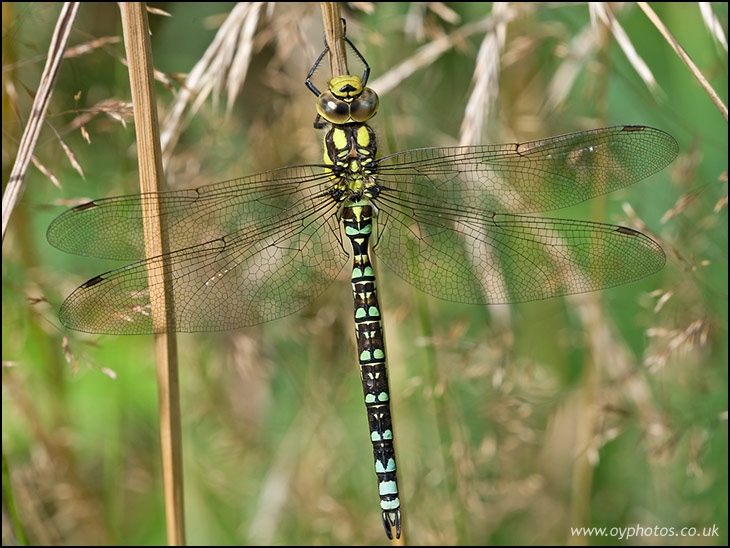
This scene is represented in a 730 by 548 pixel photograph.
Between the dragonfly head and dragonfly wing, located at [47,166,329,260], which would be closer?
dragonfly wing, located at [47,166,329,260]

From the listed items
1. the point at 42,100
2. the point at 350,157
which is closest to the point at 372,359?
the point at 350,157

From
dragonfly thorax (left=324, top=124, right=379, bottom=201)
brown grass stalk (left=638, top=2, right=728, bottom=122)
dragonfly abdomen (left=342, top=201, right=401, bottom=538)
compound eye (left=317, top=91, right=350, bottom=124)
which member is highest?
compound eye (left=317, top=91, right=350, bottom=124)

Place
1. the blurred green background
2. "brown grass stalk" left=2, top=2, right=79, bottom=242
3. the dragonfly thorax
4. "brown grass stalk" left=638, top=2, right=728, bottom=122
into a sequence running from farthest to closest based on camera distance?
the blurred green background
the dragonfly thorax
"brown grass stalk" left=638, top=2, right=728, bottom=122
"brown grass stalk" left=2, top=2, right=79, bottom=242

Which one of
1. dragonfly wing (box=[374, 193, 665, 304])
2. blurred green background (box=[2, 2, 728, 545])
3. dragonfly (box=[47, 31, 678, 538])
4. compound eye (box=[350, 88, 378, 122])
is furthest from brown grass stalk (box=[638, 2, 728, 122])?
blurred green background (box=[2, 2, 728, 545])

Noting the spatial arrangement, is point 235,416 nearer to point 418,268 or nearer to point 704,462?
point 418,268

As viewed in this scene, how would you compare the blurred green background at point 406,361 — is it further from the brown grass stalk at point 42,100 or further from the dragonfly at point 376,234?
the brown grass stalk at point 42,100

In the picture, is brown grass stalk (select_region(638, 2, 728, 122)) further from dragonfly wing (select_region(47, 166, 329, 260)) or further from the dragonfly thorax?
dragonfly wing (select_region(47, 166, 329, 260))
